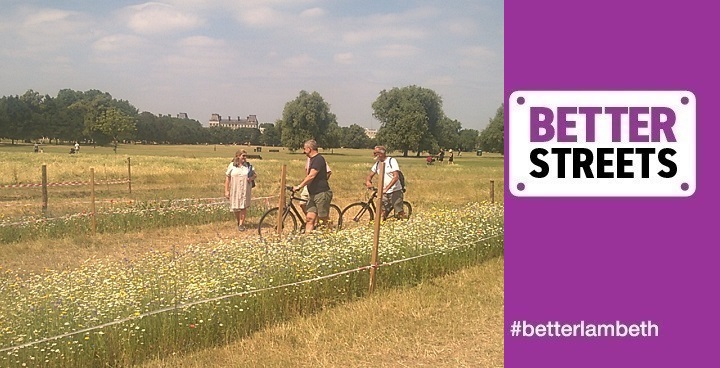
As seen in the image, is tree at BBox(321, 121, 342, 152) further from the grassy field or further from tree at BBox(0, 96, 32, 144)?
the grassy field

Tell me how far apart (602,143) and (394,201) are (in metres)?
10.7

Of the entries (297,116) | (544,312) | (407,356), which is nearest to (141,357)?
(407,356)

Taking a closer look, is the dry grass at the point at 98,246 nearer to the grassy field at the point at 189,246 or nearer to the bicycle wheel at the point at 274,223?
the grassy field at the point at 189,246

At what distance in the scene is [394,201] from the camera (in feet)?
39.3

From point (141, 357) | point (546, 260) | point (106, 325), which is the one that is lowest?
point (141, 357)

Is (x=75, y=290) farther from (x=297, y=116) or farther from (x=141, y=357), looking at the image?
(x=297, y=116)

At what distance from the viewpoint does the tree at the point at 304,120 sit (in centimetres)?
6819

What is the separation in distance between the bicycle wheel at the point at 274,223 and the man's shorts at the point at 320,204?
0.53 metres

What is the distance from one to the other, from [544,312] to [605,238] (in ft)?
0.63

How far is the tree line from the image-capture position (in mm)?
68438

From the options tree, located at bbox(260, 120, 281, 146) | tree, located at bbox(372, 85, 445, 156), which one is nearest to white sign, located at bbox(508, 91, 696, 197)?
tree, located at bbox(372, 85, 445, 156)

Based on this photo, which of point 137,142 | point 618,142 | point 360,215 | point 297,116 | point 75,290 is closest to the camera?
point 618,142

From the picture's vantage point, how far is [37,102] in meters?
72.6

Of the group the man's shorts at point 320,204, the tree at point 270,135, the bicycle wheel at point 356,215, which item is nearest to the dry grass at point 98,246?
the man's shorts at point 320,204
